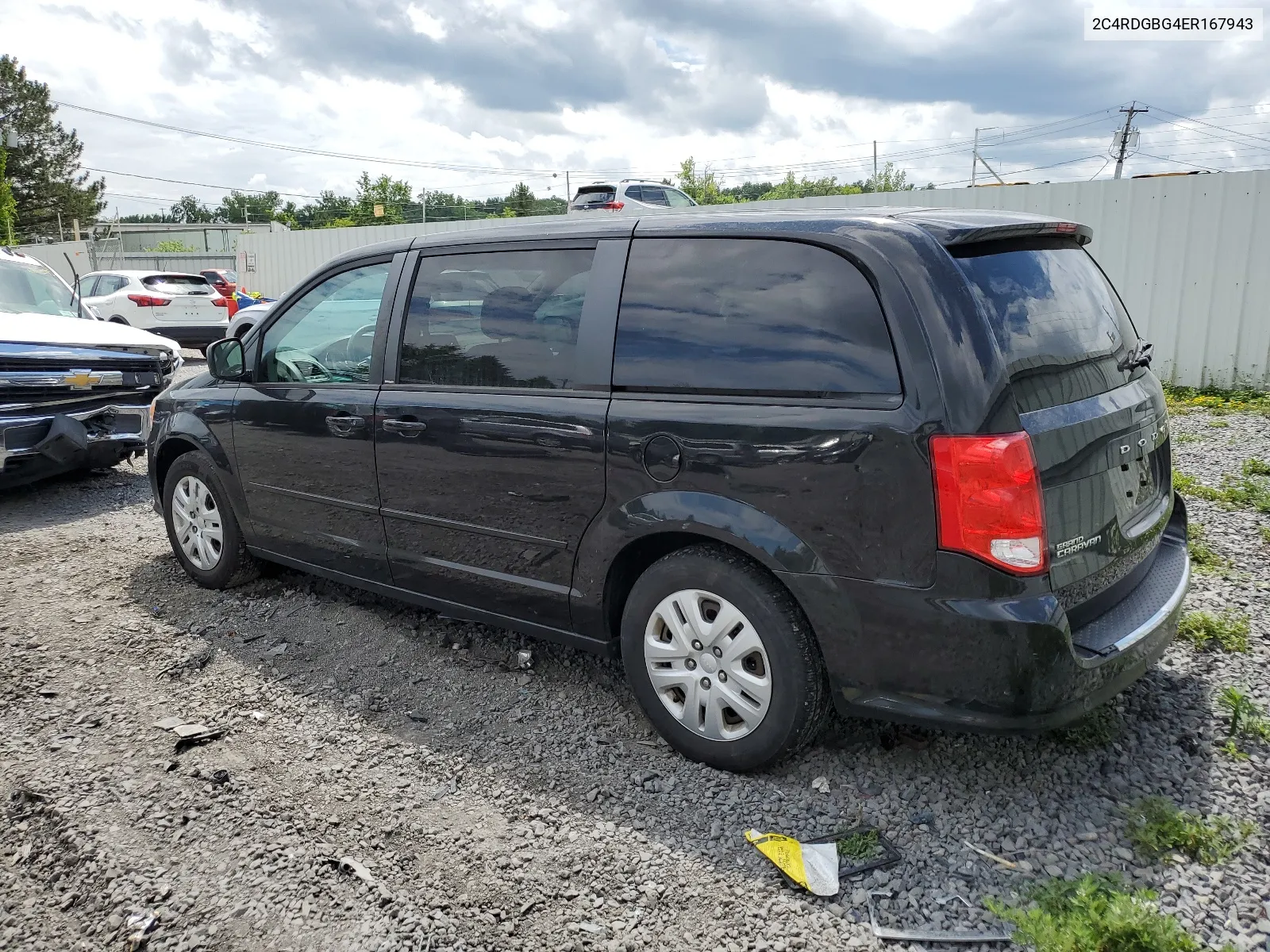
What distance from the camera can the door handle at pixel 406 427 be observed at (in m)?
3.81

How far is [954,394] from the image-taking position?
2582mm

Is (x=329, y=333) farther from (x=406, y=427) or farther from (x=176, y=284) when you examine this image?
(x=176, y=284)

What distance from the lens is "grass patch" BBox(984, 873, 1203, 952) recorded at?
229cm

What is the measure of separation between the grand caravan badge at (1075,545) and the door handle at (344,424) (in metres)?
2.76

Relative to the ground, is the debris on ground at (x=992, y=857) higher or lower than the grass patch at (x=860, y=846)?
lower

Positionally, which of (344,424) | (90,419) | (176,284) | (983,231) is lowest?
(90,419)

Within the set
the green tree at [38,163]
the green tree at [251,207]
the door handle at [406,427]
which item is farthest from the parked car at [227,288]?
the green tree at [251,207]

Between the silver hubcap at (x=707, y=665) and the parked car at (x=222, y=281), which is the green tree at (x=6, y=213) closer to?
the parked car at (x=222, y=281)

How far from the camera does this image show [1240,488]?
19.9 feet

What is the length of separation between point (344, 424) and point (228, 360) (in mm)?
1022

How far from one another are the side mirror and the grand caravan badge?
3776 mm

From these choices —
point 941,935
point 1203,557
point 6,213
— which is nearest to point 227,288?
point 1203,557

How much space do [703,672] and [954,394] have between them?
3.98 feet

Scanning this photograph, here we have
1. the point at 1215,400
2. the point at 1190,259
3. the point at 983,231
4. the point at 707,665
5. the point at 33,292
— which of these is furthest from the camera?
the point at 1190,259
